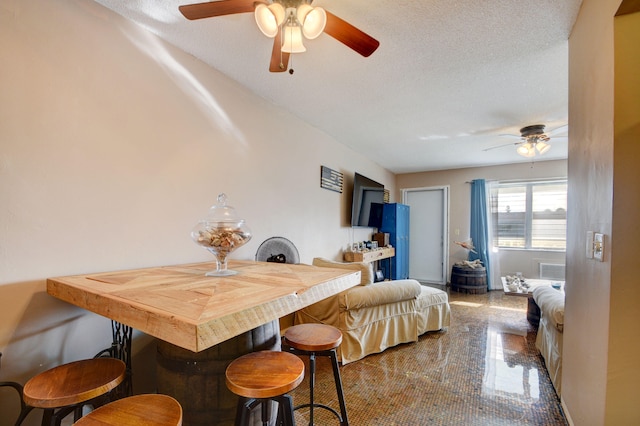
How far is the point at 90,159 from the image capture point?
1.48 m

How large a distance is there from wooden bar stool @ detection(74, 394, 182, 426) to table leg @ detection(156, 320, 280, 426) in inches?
11.0

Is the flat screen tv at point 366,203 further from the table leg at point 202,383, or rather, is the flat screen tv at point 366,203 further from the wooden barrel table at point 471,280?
the table leg at point 202,383

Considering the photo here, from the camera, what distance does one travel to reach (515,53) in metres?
1.90

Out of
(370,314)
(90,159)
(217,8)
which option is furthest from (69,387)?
(370,314)

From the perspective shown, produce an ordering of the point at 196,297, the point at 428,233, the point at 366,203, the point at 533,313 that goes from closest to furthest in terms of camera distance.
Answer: the point at 196,297, the point at 533,313, the point at 366,203, the point at 428,233

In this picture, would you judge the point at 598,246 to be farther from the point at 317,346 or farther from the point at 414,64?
the point at 414,64

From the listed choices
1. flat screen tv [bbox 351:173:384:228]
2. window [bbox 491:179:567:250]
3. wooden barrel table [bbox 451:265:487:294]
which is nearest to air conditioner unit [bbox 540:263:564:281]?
window [bbox 491:179:567:250]

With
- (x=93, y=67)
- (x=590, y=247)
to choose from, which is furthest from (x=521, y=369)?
(x=93, y=67)

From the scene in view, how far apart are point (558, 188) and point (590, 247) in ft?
15.2

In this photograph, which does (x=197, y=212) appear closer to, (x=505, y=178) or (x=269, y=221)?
(x=269, y=221)

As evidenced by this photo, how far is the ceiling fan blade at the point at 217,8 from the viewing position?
1.24 metres

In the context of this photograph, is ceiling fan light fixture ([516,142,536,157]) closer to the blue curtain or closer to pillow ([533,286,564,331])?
pillow ([533,286,564,331])

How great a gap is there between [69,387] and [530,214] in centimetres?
619

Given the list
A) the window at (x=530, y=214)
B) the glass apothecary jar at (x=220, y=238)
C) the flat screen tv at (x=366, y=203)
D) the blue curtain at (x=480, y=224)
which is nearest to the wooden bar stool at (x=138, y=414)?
the glass apothecary jar at (x=220, y=238)
